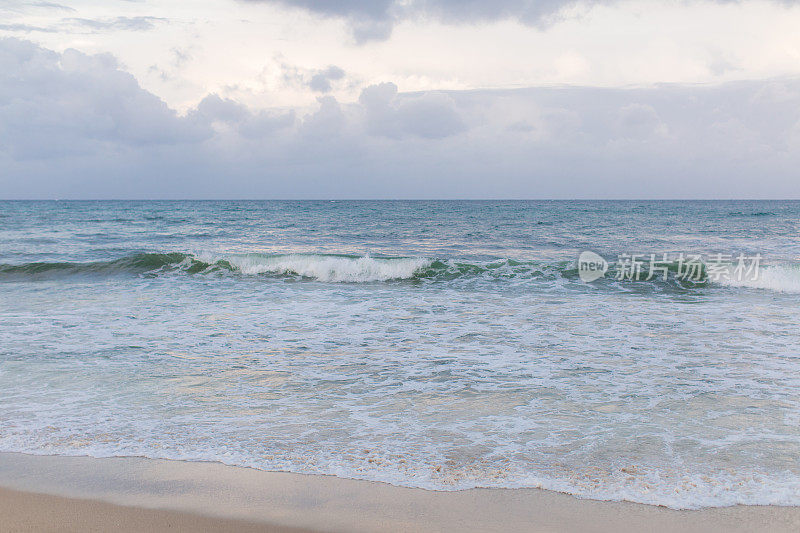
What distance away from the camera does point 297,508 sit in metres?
3.39

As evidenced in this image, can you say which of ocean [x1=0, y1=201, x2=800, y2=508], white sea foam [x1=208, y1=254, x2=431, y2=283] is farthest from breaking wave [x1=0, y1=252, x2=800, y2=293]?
ocean [x1=0, y1=201, x2=800, y2=508]

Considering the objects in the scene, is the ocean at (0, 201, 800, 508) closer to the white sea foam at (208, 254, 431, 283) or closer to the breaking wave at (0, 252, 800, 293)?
the breaking wave at (0, 252, 800, 293)

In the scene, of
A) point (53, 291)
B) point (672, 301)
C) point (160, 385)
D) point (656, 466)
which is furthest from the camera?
point (53, 291)

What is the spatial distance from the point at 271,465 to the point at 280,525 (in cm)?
77

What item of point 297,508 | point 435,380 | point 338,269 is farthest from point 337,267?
point 297,508

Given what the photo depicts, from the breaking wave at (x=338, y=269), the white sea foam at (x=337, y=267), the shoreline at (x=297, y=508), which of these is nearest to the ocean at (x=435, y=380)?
the shoreline at (x=297, y=508)

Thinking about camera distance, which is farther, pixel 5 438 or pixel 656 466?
pixel 5 438

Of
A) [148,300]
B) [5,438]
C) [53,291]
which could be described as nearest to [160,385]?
[5,438]

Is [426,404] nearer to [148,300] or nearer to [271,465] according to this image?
[271,465]

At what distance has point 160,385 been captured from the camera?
5.80 m

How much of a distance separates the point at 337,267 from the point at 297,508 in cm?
1315

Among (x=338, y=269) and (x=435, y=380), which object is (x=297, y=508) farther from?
(x=338, y=269)

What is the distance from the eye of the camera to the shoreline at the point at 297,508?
321cm

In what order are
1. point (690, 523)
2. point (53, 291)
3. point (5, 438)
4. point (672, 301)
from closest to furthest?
point (690, 523)
point (5, 438)
point (672, 301)
point (53, 291)
